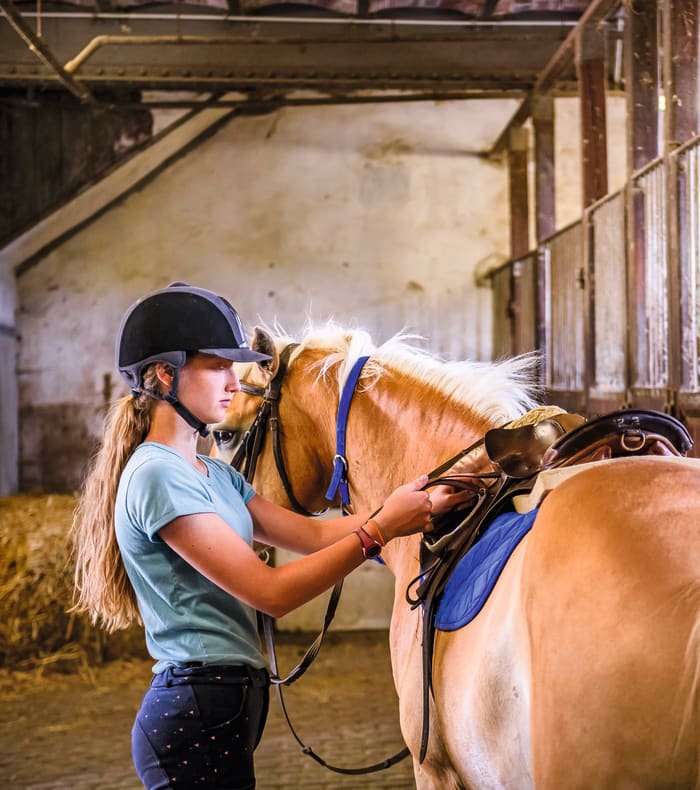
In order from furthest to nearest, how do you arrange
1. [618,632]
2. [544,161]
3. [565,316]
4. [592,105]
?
1. [544,161]
2. [565,316]
3. [592,105]
4. [618,632]

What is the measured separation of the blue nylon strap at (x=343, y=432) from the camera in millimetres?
2143

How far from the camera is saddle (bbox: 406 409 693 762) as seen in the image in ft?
4.75

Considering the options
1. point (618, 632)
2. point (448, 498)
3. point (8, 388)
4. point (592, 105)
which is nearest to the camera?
point (618, 632)

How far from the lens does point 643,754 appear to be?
1.00 metres

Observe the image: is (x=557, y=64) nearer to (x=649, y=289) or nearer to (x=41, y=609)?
(x=649, y=289)

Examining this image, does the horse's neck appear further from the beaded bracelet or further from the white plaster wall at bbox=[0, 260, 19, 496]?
the white plaster wall at bbox=[0, 260, 19, 496]

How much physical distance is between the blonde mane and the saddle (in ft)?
0.65

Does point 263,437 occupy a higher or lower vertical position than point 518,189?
lower

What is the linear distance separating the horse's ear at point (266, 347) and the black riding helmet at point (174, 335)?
655 millimetres

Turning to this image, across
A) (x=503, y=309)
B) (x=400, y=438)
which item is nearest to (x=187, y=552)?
(x=400, y=438)

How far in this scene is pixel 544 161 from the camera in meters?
5.41

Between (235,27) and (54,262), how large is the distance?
2.36m

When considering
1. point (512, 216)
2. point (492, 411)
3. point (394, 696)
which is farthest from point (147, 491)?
point (512, 216)

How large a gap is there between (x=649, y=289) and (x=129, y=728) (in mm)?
3285
